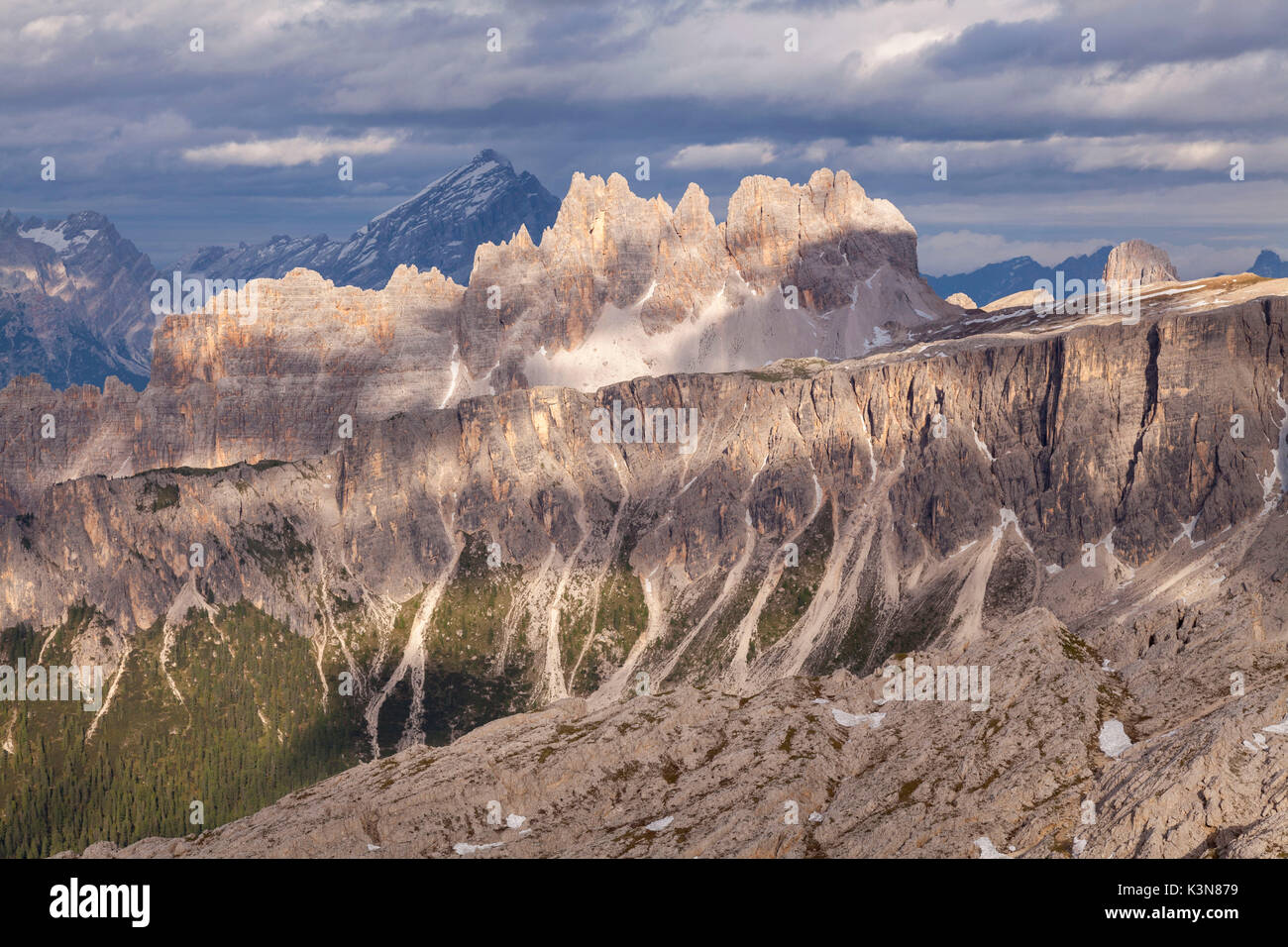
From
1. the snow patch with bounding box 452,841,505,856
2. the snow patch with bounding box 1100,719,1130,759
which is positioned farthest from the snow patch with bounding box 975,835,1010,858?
the snow patch with bounding box 452,841,505,856

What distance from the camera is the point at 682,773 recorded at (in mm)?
195625

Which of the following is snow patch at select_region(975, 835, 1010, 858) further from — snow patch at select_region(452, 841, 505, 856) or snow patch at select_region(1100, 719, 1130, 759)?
snow patch at select_region(452, 841, 505, 856)

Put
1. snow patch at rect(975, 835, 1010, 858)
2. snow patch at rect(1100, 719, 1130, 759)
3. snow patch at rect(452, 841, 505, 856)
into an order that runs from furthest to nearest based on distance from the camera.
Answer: snow patch at rect(452, 841, 505, 856)
snow patch at rect(1100, 719, 1130, 759)
snow patch at rect(975, 835, 1010, 858)

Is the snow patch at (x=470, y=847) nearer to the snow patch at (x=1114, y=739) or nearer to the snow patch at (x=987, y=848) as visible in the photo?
the snow patch at (x=987, y=848)

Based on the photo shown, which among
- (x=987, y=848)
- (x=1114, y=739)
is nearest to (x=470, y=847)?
(x=987, y=848)

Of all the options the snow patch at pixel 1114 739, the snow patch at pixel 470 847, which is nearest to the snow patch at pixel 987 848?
the snow patch at pixel 1114 739

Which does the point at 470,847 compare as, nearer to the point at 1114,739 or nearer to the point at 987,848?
the point at 987,848
